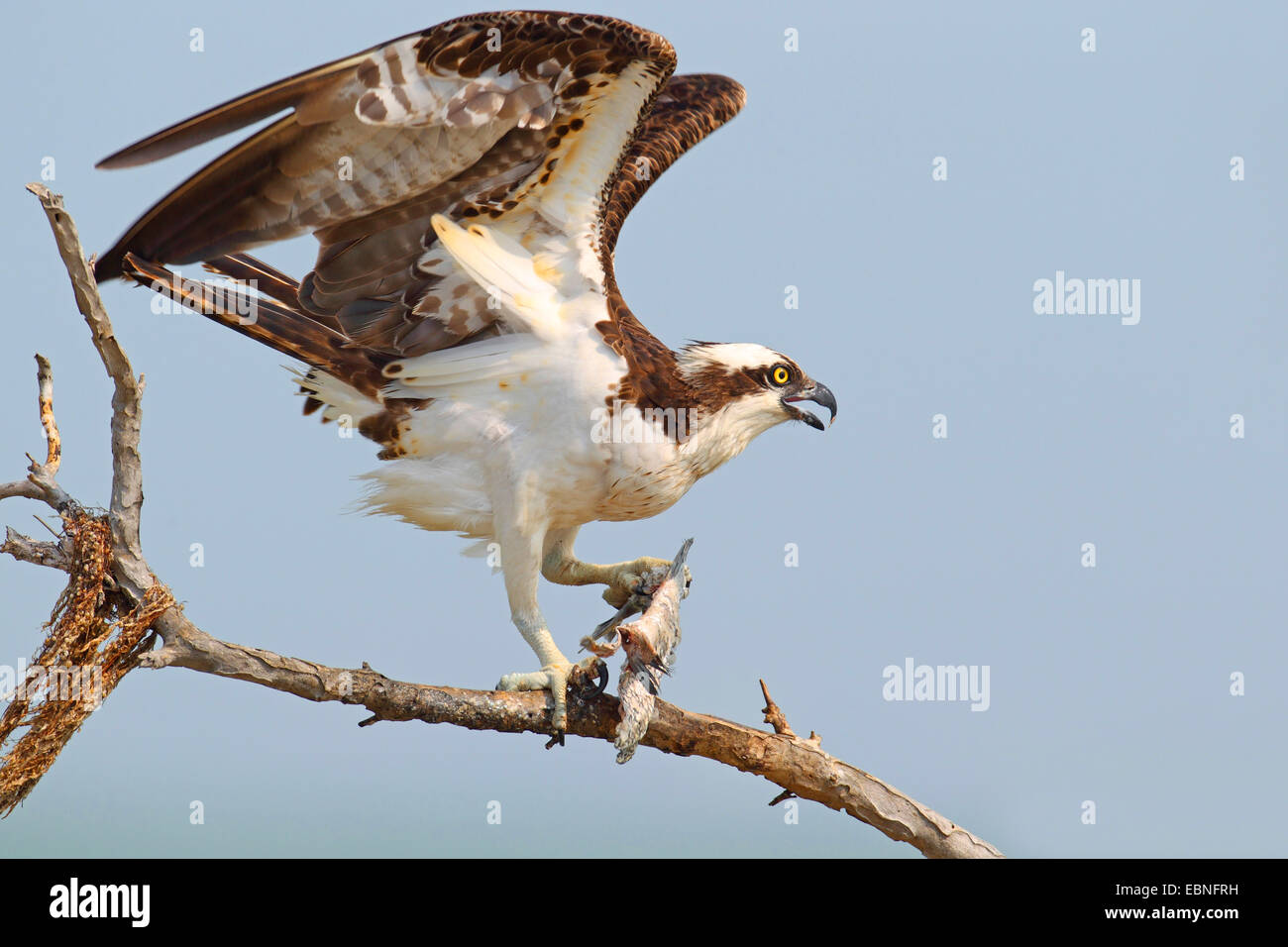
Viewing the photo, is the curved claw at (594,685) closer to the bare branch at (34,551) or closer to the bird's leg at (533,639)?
the bird's leg at (533,639)

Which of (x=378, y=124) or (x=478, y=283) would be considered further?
(x=478, y=283)

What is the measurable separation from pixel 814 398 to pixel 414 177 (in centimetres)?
171

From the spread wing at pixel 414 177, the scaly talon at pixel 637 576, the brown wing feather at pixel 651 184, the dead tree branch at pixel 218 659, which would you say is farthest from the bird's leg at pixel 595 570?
the spread wing at pixel 414 177

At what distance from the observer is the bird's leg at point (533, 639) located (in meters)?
4.05

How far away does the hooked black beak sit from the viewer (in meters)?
4.45

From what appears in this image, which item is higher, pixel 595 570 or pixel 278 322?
pixel 278 322

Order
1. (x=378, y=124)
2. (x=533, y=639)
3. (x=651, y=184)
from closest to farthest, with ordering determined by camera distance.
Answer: (x=378, y=124) → (x=533, y=639) → (x=651, y=184)

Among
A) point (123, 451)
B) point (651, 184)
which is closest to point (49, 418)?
point (123, 451)

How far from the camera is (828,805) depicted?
441cm

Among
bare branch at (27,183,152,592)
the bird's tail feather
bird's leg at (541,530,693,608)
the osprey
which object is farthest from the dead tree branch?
bird's leg at (541,530,693,608)

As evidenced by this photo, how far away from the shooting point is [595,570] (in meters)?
4.83

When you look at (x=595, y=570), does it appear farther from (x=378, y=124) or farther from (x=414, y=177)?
(x=378, y=124)

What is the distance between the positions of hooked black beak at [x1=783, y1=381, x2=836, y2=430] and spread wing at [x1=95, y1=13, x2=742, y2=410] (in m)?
0.63

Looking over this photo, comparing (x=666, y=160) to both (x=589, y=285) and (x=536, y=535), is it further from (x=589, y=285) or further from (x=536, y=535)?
(x=536, y=535)
